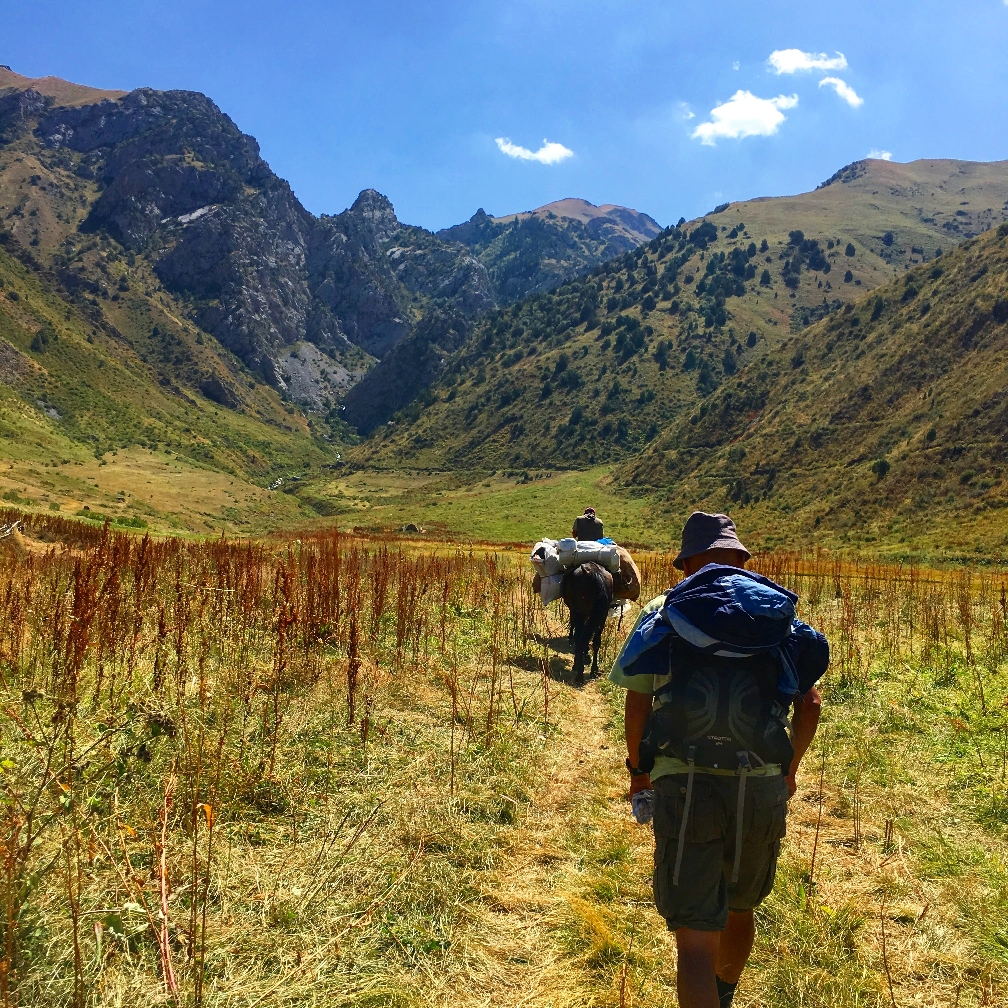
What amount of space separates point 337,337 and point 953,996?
203469 mm

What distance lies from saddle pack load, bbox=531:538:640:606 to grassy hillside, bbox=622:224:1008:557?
80.1ft

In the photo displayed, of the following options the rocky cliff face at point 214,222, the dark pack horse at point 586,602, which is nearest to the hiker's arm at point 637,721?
the dark pack horse at point 586,602

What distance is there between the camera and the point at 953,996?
3.15 metres

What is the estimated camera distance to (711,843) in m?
2.52

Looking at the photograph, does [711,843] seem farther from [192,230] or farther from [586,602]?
[192,230]

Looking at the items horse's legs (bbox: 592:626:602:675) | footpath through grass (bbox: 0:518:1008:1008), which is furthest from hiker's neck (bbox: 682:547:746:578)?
horse's legs (bbox: 592:626:602:675)

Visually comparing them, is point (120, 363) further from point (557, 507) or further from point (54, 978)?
point (54, 978)

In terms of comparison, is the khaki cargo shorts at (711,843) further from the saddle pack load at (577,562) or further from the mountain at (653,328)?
the mountain at (653,328)

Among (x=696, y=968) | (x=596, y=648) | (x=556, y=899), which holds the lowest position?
(x=556, y=899)

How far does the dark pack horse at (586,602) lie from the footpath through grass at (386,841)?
1.71 m

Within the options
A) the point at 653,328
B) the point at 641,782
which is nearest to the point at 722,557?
the point at 641,782

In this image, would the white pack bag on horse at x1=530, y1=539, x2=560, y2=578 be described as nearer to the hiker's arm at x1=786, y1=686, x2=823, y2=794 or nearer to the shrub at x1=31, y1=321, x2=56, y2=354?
the hiker's arm at x1=786, y1=686, x2=823, y2=794

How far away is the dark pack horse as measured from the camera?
30.1ft

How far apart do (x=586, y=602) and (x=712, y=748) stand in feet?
22.1
